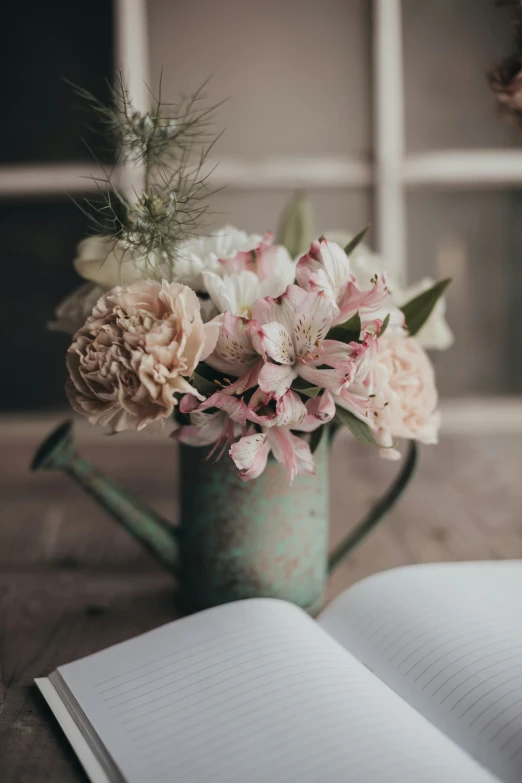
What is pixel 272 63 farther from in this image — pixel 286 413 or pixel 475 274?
pixel 286 413

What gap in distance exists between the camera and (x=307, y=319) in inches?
23.3

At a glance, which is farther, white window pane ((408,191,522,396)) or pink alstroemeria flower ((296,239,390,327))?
white window pane ((408,191,522,396))

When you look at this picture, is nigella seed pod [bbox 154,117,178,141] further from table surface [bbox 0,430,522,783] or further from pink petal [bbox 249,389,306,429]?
table surface [bbox 0,430,522,783]

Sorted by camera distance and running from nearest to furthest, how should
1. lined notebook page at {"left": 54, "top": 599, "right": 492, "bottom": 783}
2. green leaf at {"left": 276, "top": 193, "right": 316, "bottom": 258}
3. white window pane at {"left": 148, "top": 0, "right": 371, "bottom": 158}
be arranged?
1. lined notebook page at {"left": 54, "top": 599, "right": 492, "bottom": 783}
2. green leaf at {"left": 276, "top": 193, "right": 316, "bottom": 258}
3. white window pane at {"left": 148, "top": 0, "right": 371, "bottom": 158}

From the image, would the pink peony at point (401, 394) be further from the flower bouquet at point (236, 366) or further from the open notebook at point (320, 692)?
the open notebook at point (320, 692)

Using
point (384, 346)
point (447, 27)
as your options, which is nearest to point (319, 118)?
point (447, 27)

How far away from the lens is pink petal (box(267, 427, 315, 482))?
63cm

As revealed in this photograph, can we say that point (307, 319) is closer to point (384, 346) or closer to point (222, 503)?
point (384, 346)

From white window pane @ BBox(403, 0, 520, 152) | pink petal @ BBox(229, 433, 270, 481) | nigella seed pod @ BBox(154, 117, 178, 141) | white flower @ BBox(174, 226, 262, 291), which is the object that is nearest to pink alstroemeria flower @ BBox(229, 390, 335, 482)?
pink petal @ BBox(229, 433, 270, 481)

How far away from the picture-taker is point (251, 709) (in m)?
0.55

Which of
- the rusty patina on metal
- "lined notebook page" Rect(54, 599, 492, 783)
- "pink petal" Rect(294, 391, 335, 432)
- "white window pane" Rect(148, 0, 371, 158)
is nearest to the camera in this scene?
"lined notebook page" Rect(54, 599, 492, 783)

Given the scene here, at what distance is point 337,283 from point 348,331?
4cm

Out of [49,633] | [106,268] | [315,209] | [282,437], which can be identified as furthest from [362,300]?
[315,209]

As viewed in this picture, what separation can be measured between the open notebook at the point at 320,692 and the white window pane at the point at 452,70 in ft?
4.37
